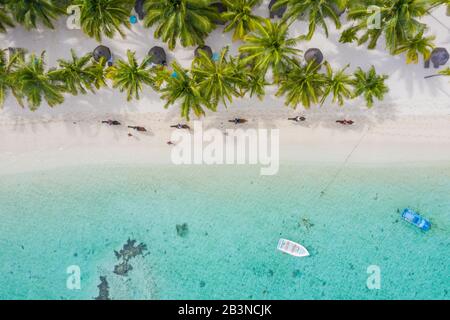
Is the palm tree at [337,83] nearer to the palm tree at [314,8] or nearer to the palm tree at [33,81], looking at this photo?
the palm tree at [314,8]

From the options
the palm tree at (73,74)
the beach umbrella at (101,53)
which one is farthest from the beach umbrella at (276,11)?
the palm tree at (73,74)

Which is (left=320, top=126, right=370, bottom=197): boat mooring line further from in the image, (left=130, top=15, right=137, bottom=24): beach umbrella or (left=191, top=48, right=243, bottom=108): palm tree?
(left=130, top=15, right=137, bottom=24): beach umbrella

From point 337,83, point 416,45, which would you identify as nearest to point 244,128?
point 337,83

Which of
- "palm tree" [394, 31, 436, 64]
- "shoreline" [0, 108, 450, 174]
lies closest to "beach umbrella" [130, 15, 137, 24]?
"shoreline" [0, 108, 450, 174]

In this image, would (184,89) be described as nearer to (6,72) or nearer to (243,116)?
(243,116)
